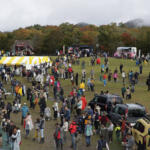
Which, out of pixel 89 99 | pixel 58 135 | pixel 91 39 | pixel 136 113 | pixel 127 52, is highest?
pixel 91 39

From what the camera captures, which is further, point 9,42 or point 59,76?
point 9,42

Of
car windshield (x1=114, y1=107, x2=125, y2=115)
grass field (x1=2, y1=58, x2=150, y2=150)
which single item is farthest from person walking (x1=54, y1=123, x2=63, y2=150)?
car windshield (x1=114, y1=107, x2=125, y2=115)

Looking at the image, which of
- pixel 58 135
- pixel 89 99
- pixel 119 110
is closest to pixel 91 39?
pixel 89 99

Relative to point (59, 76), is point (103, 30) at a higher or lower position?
higher

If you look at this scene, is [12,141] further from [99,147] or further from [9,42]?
[9,42]

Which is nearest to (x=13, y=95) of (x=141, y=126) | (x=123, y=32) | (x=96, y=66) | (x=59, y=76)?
(x=59, y=76)

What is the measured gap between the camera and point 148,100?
22406mm

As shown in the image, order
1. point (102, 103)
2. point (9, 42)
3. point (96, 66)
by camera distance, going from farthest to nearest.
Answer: point (9, 42) → point (96, 66) → point (102, 103)

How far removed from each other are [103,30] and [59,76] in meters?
41.2

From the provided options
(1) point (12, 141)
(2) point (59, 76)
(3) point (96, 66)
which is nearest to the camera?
(1) point (12, 141)

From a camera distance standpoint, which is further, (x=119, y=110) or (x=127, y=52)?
(x=127, y=52)

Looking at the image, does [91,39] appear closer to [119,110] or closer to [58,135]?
[119,110]

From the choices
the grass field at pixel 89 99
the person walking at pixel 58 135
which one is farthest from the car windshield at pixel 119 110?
the person walking at pixel 58 135

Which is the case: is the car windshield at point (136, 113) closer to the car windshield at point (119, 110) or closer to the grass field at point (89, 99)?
the car windshield at point (119, 110)
